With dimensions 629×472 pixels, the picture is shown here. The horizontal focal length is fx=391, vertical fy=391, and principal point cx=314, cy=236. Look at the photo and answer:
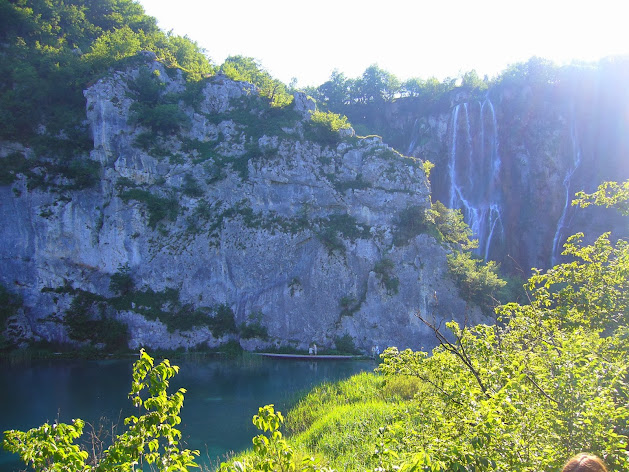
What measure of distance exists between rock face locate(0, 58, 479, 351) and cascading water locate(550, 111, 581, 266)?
39.7 ft

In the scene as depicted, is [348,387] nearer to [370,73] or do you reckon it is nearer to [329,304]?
[329,304]

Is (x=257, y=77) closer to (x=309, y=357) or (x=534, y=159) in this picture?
(x=534, y=159)

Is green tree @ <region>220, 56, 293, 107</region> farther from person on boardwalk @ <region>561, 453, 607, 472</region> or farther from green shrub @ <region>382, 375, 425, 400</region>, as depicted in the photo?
person on boardwalk @ <region>561, 453, 607, 472</region>

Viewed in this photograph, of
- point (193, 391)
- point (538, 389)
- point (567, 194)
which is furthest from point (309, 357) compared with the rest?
point (567, 194)

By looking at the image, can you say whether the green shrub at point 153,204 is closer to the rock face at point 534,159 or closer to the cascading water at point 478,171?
the rock face at point 534,159

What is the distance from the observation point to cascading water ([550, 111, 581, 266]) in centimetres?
3428

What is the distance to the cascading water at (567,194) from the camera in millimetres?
34275

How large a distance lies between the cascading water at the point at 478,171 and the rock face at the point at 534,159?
0.09m

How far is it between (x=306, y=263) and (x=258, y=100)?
1564cm

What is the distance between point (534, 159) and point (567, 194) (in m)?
4.40

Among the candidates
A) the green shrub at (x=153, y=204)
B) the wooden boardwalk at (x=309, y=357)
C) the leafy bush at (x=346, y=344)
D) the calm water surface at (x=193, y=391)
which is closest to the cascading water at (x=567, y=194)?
the leafy bush at (x=346, y=344)

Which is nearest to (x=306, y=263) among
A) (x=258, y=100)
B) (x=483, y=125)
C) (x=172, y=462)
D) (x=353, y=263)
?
(x=353, y=263)

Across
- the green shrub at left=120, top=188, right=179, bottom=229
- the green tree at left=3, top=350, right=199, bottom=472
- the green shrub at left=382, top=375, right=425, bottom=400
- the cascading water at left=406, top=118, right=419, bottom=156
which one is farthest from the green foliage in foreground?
the cascading water at left=406, top=118, right=419, bottom=156

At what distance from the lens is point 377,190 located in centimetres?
3209
